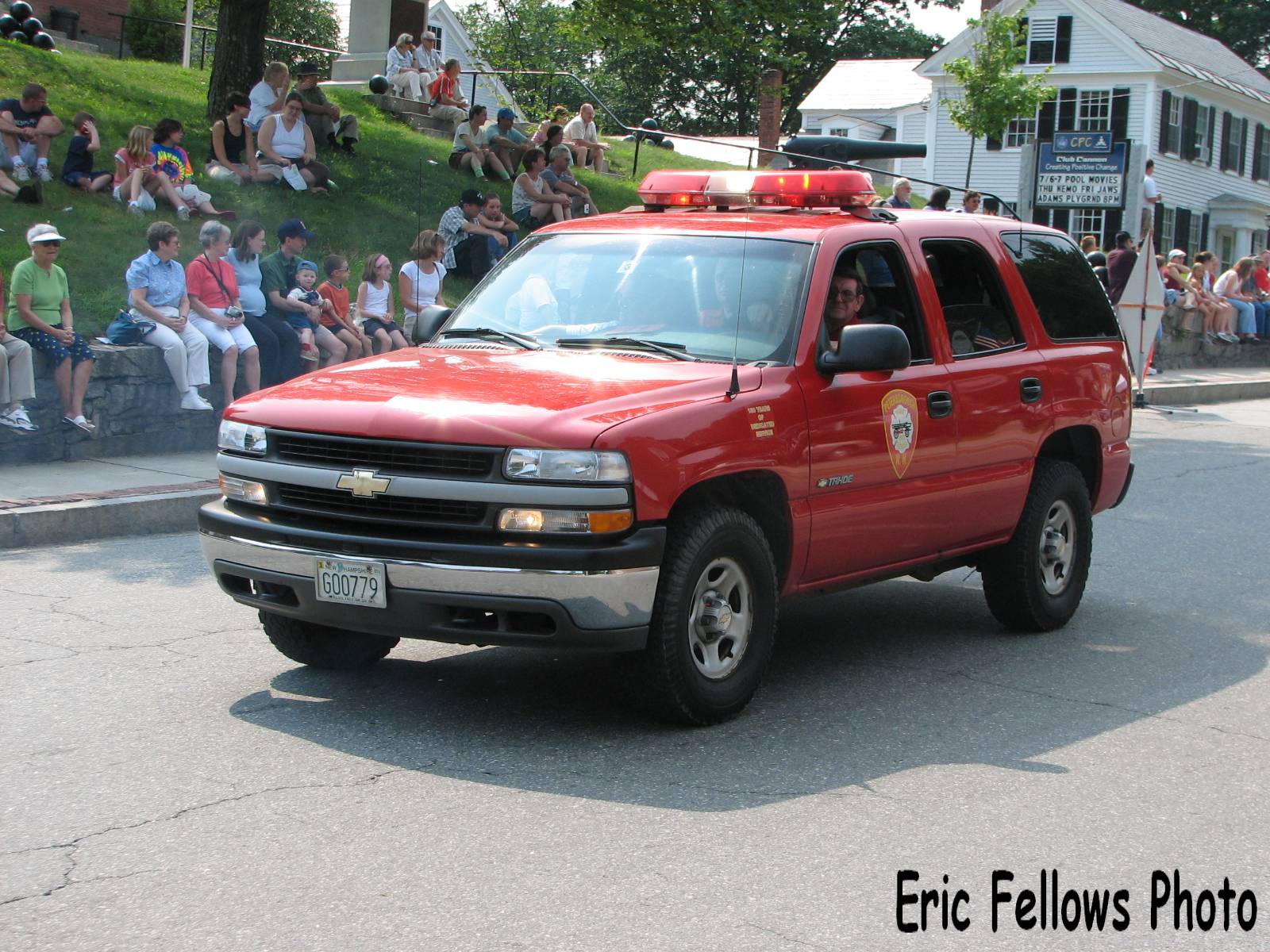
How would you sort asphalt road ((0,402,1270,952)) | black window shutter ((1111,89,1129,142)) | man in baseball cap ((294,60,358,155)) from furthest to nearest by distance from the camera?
1. black window shutter ((1111,89,1129,142))
2. man in baseball cap ((294,60,358,155))
3. asphalt road ((0,402,1270,952))

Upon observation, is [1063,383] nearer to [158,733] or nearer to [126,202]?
[158,733]

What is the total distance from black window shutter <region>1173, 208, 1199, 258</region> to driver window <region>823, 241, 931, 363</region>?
4613 centimetres

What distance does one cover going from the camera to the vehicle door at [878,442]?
621 centimetres

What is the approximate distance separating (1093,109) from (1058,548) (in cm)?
4414

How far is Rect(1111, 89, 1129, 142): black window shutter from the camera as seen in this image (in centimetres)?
4838

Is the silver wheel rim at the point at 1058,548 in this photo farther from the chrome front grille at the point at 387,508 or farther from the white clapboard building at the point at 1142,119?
the white clapboard building at the point at 1142,119

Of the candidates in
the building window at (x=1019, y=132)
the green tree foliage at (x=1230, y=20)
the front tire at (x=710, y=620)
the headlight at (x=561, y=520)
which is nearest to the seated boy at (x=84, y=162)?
the front tire at (x=710, y=620)

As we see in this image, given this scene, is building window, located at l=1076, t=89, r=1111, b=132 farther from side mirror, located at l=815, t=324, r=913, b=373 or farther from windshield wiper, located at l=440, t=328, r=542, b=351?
side mirror, located at l=815, t=324, r=913, b=373

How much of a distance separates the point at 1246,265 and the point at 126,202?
19669mm

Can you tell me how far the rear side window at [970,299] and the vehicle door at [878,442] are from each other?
Result: 23 cm

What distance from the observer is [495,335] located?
6590 millimetres

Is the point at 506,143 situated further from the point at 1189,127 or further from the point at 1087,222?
the point at 1189,127

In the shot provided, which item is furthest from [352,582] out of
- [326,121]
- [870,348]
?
[326,121]

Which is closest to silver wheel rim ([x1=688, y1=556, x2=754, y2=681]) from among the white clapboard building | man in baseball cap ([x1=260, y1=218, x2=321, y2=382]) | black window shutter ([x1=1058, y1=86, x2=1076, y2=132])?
man in baseball cap ([x1=260, y1=218, x2=321, y2=382])
